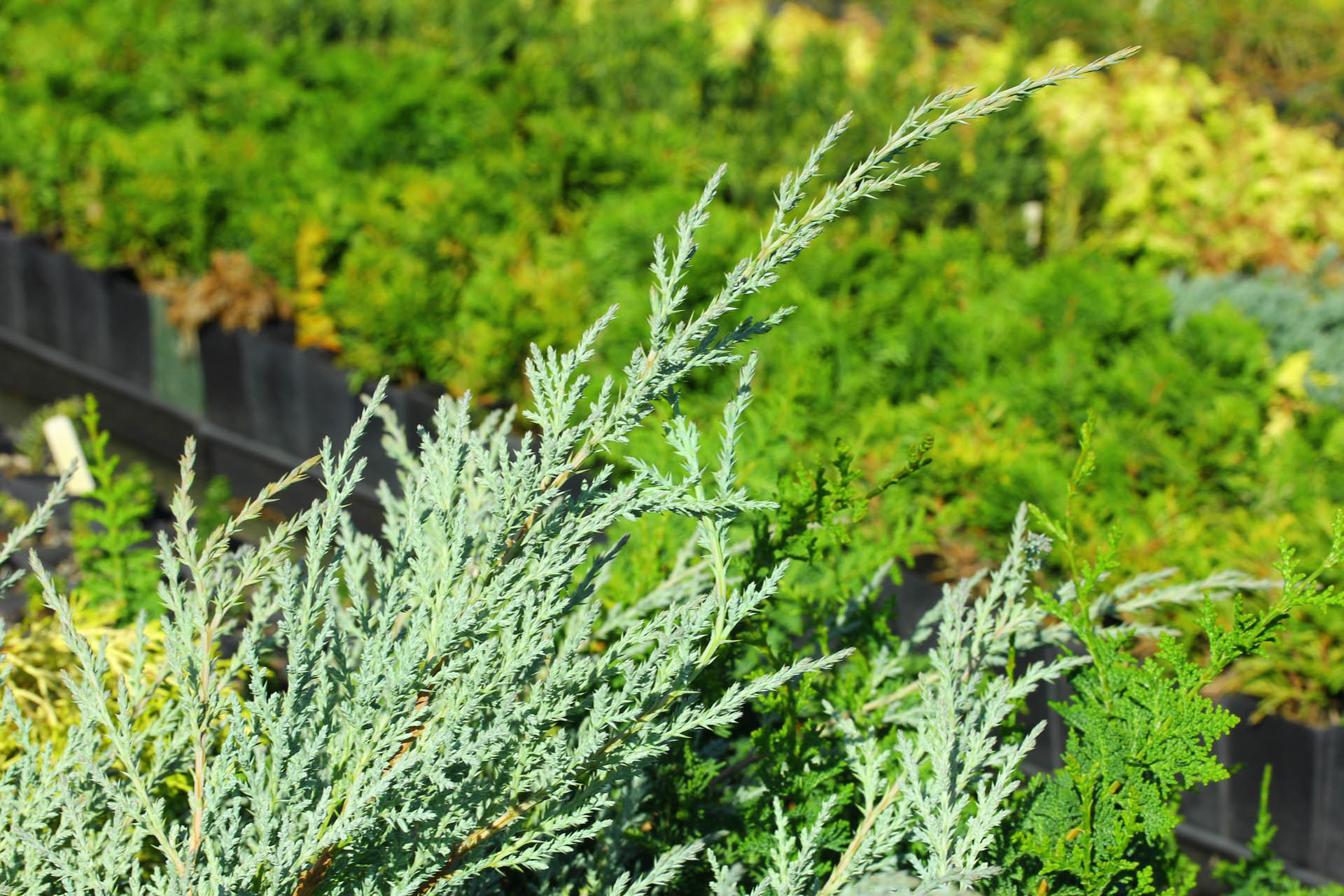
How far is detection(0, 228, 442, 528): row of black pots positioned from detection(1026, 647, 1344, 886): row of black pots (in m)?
2.70

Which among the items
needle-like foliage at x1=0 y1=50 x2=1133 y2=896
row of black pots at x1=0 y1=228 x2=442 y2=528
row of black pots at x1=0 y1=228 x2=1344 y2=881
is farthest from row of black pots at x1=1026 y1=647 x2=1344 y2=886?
row of black pots at x1=0 y1=228 x2=442 y2=528

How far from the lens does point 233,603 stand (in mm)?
1483

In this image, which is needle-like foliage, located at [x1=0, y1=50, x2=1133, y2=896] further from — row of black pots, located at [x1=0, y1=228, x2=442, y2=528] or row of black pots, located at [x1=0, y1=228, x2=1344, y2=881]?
row of black pots, located at [x1=0, y1=228, x2=442, y2=528]

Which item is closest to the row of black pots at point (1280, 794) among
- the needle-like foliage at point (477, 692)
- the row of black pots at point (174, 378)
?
the needle-like foliage at point (477, 692)

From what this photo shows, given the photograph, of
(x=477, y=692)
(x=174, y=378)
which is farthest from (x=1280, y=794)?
(x=174, y=378)

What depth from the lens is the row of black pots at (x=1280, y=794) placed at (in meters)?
3.11

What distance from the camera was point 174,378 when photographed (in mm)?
5113

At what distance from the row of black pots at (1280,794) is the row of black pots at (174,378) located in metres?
2.70

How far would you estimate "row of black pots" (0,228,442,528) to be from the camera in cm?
459

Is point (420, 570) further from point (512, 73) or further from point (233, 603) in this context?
point (512, 73)

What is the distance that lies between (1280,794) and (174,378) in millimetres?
4434

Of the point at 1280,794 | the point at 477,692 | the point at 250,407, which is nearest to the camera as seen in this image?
the point at 477,692

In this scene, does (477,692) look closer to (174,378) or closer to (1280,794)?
(1280,794)

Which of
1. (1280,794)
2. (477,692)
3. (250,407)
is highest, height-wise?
(477,692)
